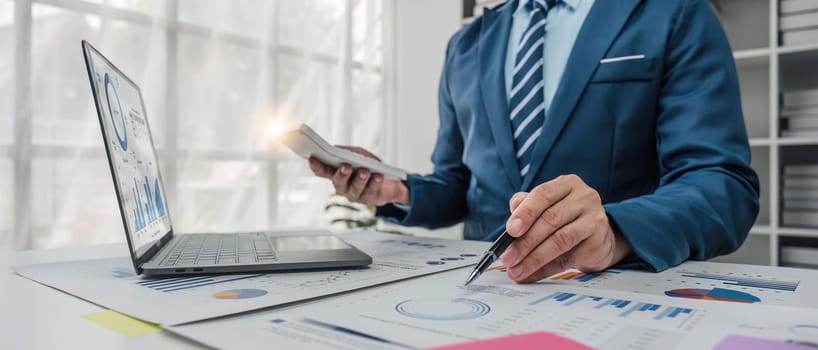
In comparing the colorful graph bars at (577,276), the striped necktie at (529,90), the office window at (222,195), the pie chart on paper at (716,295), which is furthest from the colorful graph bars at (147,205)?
the office window at (222,195)

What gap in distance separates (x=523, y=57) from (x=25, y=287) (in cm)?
98

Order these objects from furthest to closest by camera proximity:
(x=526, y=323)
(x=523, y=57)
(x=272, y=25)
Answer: (x=272, y=25) < (x=523, y=57) < (x=526, y=323)

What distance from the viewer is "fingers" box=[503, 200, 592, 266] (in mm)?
553

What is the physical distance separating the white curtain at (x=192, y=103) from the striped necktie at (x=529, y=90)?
4.96ft

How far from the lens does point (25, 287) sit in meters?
0.57

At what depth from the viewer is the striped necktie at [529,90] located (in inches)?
43.1

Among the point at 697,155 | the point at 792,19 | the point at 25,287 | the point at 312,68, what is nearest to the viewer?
the point at 25,287

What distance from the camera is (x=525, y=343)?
35 centimetres

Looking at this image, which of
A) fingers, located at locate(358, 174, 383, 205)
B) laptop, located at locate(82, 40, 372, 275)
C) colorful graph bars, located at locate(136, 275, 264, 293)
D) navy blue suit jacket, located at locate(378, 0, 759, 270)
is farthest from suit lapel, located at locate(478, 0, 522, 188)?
colorful graph bars, located at locate(136, 275, 264, 293)

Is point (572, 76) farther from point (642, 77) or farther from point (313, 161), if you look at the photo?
point (313, 161)

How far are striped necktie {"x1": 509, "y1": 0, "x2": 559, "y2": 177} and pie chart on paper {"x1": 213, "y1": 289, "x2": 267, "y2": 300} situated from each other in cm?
70

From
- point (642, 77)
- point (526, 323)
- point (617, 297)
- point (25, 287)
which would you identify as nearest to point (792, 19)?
point (642, 77)

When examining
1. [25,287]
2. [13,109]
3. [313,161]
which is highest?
[13,109]

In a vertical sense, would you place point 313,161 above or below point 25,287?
above
